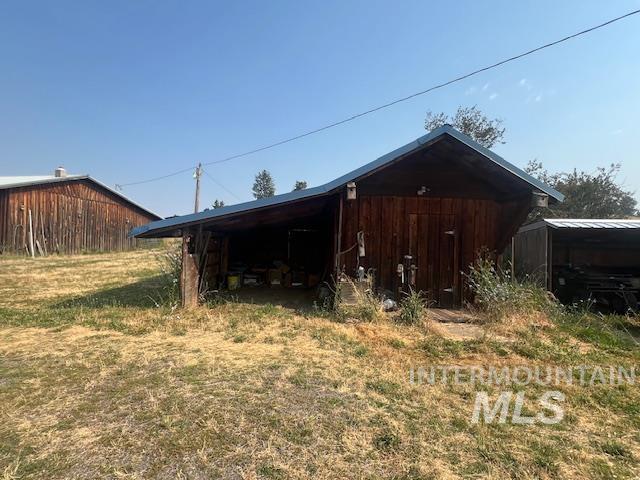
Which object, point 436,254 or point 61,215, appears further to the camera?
point 61,215

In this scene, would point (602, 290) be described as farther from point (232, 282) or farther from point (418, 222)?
point (232, 282)

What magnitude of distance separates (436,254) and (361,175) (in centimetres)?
262

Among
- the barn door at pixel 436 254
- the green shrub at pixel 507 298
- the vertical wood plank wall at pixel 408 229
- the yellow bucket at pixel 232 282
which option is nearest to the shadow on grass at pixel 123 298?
the yellow bucket at pixel 232 282

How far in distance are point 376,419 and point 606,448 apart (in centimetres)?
171

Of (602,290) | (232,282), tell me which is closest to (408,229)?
(602,290)

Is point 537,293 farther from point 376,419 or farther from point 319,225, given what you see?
point 319,225

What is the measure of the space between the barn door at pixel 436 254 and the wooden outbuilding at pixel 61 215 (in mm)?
20331

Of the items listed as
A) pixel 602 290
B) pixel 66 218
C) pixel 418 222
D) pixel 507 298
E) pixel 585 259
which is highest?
pixel 66 218

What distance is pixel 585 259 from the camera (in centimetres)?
1068

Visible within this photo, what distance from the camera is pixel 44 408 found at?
304 centimetres

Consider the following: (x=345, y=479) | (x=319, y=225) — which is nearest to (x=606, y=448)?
(x=345, y=479)

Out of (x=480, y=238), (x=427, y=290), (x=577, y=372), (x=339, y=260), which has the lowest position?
(x=577, y=372)

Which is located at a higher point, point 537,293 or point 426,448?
point 537,293

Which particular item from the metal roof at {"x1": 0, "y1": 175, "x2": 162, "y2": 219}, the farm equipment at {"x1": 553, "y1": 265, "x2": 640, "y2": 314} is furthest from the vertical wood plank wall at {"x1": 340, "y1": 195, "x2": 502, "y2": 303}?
the metal roof at {"x1": 0, "y1": 175, "x2": 162, "y2": 219}
